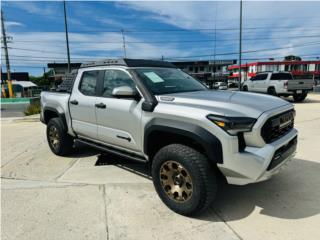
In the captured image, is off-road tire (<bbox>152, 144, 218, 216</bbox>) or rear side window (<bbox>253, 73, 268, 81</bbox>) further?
rear side window (<bbox>253, 73, 268, 81</bbox>)

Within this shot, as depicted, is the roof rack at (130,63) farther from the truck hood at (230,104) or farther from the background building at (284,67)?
the background building at (284,67)

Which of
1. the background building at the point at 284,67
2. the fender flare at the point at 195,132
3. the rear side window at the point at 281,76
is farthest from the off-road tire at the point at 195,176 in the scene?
the background building at the point at 284,67

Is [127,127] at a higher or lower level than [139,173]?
higher

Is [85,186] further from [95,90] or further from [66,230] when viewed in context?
[95,90]

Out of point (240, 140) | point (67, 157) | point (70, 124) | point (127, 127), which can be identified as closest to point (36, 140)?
point (67, 157)

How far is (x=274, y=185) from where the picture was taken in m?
3.78

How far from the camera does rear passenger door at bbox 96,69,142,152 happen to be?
136 inches

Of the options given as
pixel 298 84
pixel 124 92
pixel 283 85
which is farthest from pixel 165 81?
pixel 298 84

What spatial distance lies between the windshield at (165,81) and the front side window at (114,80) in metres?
0.19

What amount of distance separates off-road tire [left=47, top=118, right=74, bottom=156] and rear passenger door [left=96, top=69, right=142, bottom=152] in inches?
50.5

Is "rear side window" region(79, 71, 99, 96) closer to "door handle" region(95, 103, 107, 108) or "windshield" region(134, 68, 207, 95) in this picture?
"door handle" region(95, 103, 107, 108)

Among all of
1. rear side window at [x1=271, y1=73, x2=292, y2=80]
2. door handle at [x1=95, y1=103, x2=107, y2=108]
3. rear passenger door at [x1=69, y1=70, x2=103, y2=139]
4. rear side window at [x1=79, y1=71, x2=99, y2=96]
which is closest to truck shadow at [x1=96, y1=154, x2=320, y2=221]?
rear passenger door at [x1=69, y1=70, x2=103, y2=139]

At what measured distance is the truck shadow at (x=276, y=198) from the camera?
120 inches

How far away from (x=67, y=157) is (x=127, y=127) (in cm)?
244
